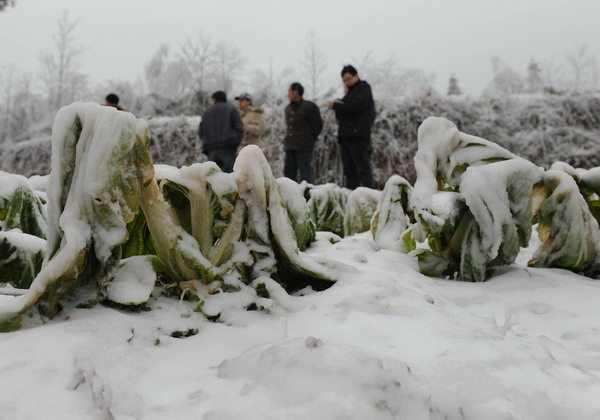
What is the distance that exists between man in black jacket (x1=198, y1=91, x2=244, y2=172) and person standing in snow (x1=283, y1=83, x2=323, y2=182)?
0.56 metres

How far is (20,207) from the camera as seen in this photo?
1201mm

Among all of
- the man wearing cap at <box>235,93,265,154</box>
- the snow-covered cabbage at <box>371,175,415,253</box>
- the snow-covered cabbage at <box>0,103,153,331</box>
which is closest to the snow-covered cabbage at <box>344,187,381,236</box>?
the snow-covered cabbage at <box>371,175,415,253</box>

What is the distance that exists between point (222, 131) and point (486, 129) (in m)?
5.23

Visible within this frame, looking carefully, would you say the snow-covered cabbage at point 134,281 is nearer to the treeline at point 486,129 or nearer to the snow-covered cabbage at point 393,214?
the snow-covered cabbage at point 393,214

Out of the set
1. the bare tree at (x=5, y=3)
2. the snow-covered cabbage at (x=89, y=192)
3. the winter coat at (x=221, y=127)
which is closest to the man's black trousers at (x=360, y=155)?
the winter coat at (x=221, y=127)

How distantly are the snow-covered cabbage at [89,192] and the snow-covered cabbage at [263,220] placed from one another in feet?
0.80

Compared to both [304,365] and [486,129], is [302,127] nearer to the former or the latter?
[304,365]

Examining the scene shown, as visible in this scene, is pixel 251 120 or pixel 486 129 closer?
pixel 251 120

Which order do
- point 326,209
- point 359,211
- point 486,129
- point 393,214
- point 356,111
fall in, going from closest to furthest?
point 393,214 → point 359,211 → point 326,209 → point 356,111 → point 486,129

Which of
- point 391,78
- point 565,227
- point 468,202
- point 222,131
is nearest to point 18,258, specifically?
point 468,202

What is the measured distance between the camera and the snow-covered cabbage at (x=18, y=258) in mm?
940

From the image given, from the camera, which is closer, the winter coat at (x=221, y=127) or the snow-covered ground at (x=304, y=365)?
the snow-covered ground at (x=304, y=365)

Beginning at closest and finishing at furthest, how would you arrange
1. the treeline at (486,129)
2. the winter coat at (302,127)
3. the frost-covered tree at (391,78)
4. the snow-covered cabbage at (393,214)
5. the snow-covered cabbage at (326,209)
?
the snow-covered cabbage at (393,214), the snow-covered cabbage at (326,209), the winter coat at (302,127), the treeline at (486,129), the frost-covered tree at (391,78)

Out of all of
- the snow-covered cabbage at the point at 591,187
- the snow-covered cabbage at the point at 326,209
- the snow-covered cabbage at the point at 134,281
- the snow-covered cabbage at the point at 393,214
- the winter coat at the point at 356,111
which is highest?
the winter coat at the point at 356,111
